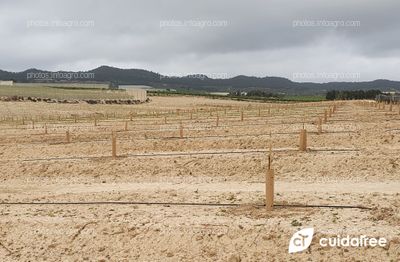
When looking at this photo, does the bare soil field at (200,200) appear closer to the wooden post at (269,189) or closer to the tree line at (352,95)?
the wooden post at (269,189)

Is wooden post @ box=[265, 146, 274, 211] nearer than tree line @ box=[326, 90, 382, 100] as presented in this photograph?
Yes

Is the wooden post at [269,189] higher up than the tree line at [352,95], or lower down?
higher up

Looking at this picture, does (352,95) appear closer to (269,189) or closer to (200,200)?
(200,200)

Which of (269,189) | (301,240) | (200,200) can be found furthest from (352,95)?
(301,240)

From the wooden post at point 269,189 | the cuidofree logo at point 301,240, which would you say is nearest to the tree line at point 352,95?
the wooden post at point 269,189

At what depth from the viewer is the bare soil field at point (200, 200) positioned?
8805mm

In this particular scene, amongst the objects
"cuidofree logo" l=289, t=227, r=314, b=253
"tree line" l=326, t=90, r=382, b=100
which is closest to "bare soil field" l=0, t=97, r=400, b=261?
"cuidofree logo" l=289, t=227, r=314, b=253

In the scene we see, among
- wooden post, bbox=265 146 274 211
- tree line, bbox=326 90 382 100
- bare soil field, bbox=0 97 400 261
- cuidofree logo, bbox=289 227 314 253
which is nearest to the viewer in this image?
cuidofree logo, bbox=289 227 314 253

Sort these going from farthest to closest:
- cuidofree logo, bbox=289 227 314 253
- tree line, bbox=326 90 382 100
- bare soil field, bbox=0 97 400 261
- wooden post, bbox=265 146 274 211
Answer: tree line, bbox=326 90 382 100, wooden post, bbox=265 146 274 211, bare soil field, bbox=0 97 400 261, cuidofree logo, bbox=289 227 314 253

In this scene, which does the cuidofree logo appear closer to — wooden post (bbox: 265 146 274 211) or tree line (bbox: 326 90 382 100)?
wooden post (bbox: 265 146 274 211)

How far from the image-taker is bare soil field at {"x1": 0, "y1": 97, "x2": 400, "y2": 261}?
880 cm

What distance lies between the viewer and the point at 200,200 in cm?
1169

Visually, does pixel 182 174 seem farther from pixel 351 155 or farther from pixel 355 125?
pixel 355 125

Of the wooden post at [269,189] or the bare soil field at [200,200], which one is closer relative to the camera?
the bare soil field at [200,200]
